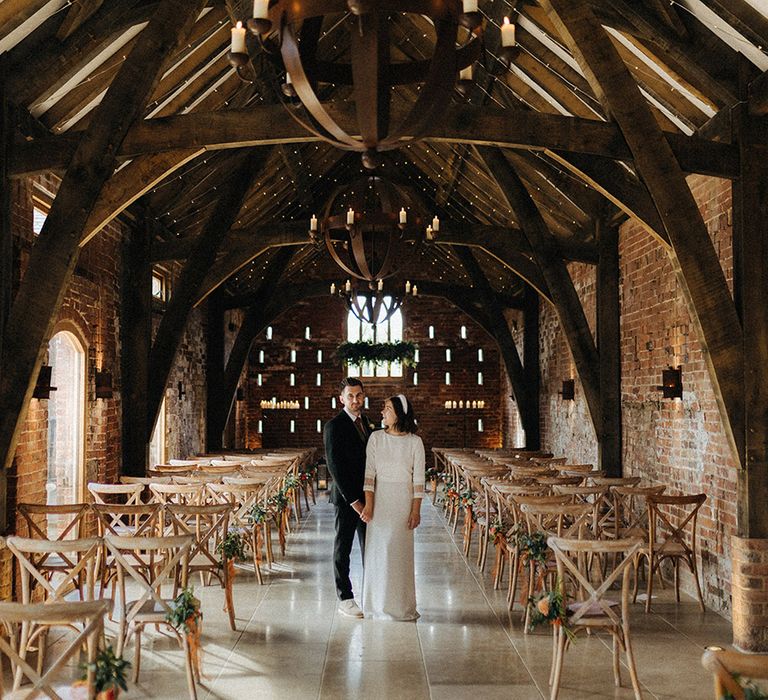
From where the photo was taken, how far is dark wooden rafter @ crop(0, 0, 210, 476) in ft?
17.7

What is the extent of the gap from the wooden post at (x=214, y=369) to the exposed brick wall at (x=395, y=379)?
4.24m

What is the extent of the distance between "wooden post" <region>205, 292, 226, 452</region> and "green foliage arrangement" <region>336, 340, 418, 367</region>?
2.18 m

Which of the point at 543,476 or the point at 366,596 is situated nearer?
the point at 366,596

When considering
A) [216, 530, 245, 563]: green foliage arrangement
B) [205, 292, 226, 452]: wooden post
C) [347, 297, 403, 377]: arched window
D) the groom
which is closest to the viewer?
[216, 530, 245, 563]: green foliage arrangement

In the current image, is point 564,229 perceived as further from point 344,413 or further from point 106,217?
point 106,217

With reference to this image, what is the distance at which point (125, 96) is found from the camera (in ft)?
18.1

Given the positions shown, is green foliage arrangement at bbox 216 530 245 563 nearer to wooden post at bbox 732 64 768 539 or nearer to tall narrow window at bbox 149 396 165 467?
wooden post at bbox 732 64 768 539

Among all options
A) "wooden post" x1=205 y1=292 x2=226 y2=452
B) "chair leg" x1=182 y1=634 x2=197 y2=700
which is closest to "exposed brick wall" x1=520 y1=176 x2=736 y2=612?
"chair leg" x1=182 y1=634 x2=197 y2=700

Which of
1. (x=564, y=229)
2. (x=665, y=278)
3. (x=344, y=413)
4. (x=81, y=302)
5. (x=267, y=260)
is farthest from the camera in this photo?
(x=267, y=260)

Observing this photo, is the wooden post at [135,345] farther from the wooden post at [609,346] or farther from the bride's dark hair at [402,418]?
the wooden post at [609,346]

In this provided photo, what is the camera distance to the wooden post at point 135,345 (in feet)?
30.3

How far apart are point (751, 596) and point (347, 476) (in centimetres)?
292

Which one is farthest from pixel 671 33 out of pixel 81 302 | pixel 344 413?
pixel 81 302

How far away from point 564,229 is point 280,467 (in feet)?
16.3
